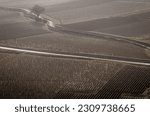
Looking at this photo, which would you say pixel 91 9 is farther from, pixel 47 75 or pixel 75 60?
pixel 47 75

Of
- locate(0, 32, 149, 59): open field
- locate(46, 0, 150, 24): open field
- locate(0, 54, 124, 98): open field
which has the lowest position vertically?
locate(0, 54, 124, 98): open field

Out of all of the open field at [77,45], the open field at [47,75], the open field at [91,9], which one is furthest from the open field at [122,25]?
the open field at [47,75]

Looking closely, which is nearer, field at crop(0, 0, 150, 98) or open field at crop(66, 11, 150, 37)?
field at crop(0, 0, 150, 98)

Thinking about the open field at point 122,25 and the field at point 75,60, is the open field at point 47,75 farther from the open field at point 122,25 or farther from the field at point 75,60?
the open field at point 122,25

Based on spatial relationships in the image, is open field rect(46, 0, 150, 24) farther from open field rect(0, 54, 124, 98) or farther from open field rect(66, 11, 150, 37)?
open field rect(0, 54, 124, 98)

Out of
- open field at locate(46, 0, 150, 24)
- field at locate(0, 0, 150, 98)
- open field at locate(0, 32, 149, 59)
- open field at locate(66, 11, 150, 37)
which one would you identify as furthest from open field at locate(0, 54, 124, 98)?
open field at locate(46, 0, 150, 24)

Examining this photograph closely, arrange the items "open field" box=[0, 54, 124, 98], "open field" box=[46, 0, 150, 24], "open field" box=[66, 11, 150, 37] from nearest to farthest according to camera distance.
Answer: "open field" box=[0, 54, 124, 98], "open field" box=[66, 11, 150, 37], "open field" box=[46, 0, 150, 24]

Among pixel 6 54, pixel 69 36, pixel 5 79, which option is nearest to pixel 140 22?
pixel 69 36

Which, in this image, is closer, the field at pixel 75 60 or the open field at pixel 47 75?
the open field at pixel 47 75
